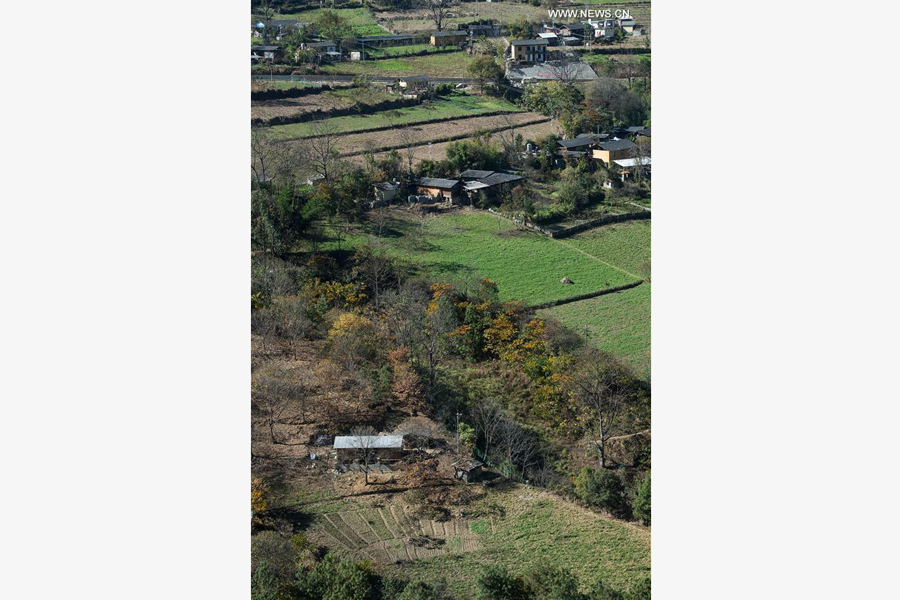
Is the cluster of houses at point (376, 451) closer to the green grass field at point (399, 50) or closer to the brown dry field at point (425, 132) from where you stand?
the brown dry field at point (425, 132)

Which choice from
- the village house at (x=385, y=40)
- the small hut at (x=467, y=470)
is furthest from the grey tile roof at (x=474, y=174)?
the small hut at (x=467, y=470)

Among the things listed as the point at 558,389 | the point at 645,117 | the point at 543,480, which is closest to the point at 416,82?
the point at 645,117

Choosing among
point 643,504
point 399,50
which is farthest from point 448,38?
point 643,504

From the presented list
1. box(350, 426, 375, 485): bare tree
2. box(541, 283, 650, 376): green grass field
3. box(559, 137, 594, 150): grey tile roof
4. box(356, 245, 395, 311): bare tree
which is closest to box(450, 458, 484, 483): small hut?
box(350, 426, 375, 485): bare tree

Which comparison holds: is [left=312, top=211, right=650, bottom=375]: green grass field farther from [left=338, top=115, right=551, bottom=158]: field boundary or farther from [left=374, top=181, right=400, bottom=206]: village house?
[left=338, top=115, right=551, bottom=158]: field boundary

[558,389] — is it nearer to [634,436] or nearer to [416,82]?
[634,436]
